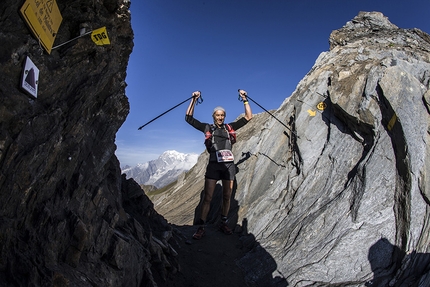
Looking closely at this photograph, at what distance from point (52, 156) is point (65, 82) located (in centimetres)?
152

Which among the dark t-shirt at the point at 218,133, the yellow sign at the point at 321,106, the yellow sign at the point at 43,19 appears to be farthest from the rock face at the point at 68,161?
the yellow sign at the point at 321,106

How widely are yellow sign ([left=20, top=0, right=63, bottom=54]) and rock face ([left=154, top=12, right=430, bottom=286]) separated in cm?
823

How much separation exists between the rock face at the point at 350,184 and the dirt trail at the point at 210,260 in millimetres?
527

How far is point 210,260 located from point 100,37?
765cm

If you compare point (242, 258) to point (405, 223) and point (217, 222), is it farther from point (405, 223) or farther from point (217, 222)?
point (405, 223)

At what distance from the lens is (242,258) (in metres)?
9.95

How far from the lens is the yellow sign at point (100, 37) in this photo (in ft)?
20.6

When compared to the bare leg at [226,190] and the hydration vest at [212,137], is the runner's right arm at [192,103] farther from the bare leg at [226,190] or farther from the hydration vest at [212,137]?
the bare leg at [226,190]

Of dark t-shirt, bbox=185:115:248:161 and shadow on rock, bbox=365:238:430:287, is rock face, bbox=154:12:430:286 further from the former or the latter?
dark t-shirt, bbox=185:115:248:161

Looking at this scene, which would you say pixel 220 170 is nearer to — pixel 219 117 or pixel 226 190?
pixel 226 190

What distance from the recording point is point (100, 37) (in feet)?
21.0

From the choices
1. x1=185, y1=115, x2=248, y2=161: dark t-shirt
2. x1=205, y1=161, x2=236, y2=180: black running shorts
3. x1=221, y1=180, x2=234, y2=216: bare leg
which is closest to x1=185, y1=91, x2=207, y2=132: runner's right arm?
x1=185, y1=115, x2=248, y2=161: dark t-shirt

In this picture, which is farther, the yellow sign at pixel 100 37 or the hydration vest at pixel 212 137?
the hydration vest at pixel 212 137

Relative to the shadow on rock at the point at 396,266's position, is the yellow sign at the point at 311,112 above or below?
above
